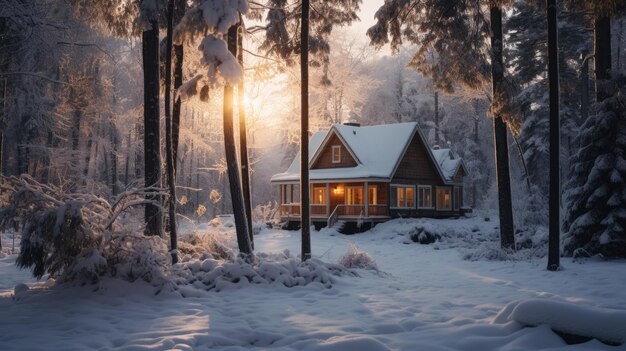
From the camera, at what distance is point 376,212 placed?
30375 mm

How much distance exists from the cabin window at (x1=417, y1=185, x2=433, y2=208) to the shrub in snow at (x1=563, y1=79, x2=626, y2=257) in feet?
62.1

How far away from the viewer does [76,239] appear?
8.06 m

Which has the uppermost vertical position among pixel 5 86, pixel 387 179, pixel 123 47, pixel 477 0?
pixel 123 47

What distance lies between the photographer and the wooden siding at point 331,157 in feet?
105

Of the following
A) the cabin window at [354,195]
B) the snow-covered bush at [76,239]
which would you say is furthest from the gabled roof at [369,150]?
the snow-covered bush at [76,239]

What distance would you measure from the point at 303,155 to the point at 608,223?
8441 millimetres

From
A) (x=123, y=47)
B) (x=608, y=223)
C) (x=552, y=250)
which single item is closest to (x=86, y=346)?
(x=552, y=250)

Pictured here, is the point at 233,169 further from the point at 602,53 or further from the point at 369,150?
the point at 369,150

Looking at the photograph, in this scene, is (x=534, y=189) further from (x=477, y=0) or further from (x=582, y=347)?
(x=582, y=347)

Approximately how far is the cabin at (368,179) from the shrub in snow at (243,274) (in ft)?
60.8

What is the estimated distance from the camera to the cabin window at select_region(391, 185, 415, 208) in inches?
1247

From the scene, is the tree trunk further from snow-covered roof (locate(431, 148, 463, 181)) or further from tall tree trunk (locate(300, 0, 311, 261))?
tall tree trunk (locate(300, 0, 311, 261))

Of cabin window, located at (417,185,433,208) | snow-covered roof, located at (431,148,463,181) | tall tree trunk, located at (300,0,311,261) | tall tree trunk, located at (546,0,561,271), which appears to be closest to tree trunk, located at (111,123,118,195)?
cabin window, located at (417,185,433,208)

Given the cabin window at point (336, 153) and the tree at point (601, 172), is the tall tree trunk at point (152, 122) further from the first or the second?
the cabin window at point (336, 153)
